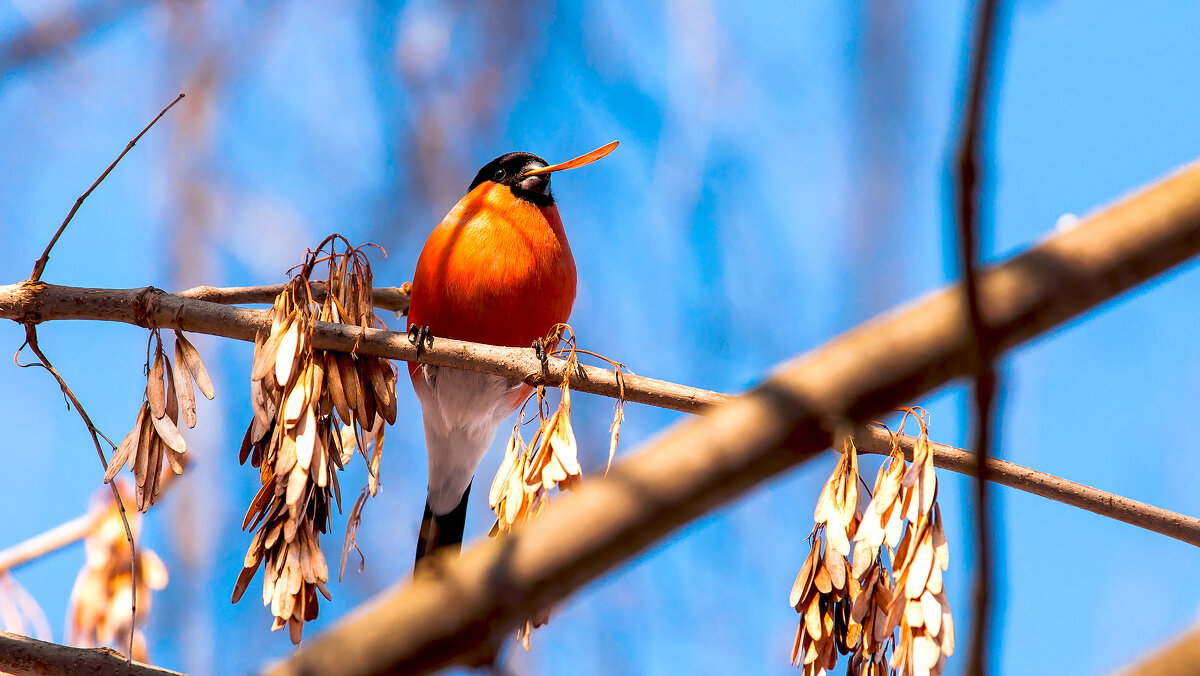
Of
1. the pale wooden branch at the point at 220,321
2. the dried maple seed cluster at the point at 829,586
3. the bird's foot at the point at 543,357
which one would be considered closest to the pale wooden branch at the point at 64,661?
the pale wooden branch at the point at 220,321

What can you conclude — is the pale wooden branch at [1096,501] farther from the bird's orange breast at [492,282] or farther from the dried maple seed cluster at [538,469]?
the bird's orange breast at [492,282]

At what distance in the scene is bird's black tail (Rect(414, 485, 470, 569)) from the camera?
2689 mm

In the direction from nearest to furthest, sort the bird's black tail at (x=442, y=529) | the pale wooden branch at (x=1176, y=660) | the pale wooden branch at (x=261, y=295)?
1. the pale wooden branch at (x=1176, y=660)
2. the pale wooden branch at (x=261, y=295)
3. the bird's black tail at (x=442, y=529)

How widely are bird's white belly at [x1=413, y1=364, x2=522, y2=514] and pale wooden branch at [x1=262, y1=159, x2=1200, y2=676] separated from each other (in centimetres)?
221

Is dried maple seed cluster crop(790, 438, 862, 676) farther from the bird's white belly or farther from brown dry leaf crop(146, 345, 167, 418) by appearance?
the bird's white belly

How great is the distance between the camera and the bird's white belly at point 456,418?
8.90ft

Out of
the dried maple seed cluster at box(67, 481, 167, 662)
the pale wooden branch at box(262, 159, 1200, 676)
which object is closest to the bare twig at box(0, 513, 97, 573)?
the dried maple seed cluster at box(67, 481, 167, 662)

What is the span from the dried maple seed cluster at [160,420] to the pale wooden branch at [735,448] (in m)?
1.26

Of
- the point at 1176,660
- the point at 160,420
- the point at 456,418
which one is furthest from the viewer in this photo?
the point at 456,418

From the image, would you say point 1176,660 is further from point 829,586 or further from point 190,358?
point 190,358

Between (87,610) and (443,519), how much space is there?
976mm

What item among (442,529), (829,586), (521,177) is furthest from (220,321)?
(521,177)

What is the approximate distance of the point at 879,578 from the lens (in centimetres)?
140

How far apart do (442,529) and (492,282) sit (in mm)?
727
